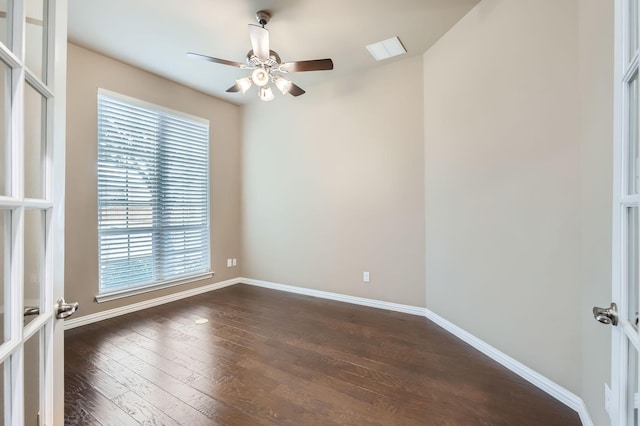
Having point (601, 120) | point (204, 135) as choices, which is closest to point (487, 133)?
point (601, 120)

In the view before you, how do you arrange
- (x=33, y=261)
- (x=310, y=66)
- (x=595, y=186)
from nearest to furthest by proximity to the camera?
1. (x=33, y=261)
2. (x=595, y=186)
3. (x=310, y=66)

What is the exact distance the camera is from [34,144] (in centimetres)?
87

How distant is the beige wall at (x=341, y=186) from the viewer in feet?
10.3

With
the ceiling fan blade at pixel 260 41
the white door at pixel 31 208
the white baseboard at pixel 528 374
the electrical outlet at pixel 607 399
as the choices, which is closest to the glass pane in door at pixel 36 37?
the white door at pixel 31 208

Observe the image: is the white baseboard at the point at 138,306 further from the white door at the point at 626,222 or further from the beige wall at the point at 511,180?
the white door at the point at 626,222

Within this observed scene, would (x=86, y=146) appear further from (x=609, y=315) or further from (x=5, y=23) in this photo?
(x=609, y=315)

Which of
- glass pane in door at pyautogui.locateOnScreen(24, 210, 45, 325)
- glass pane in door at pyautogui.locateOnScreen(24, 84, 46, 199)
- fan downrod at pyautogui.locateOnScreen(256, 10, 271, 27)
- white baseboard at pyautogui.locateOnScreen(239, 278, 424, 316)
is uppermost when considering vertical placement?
fan downrod at pyautogui.locateOnScreen(256, 10, 271, 27)

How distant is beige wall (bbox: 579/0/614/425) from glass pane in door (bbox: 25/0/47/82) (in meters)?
2.17

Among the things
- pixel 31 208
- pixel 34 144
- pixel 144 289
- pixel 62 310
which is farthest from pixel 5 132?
pixel 144 289

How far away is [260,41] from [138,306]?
3.35 m

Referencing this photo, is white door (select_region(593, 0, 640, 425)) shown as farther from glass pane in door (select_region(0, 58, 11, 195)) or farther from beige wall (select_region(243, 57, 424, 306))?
beige wall (select_region(243, 57, 424, 306))

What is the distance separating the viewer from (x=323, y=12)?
2.41 metres

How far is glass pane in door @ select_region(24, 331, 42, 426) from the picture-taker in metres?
0.81

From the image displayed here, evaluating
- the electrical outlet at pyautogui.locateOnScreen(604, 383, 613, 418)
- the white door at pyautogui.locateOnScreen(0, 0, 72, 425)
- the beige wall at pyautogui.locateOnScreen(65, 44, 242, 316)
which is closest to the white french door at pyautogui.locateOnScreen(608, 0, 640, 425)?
the electrical outlet at pyautogui.locateOnScreen(604, 383, 613, 418)
